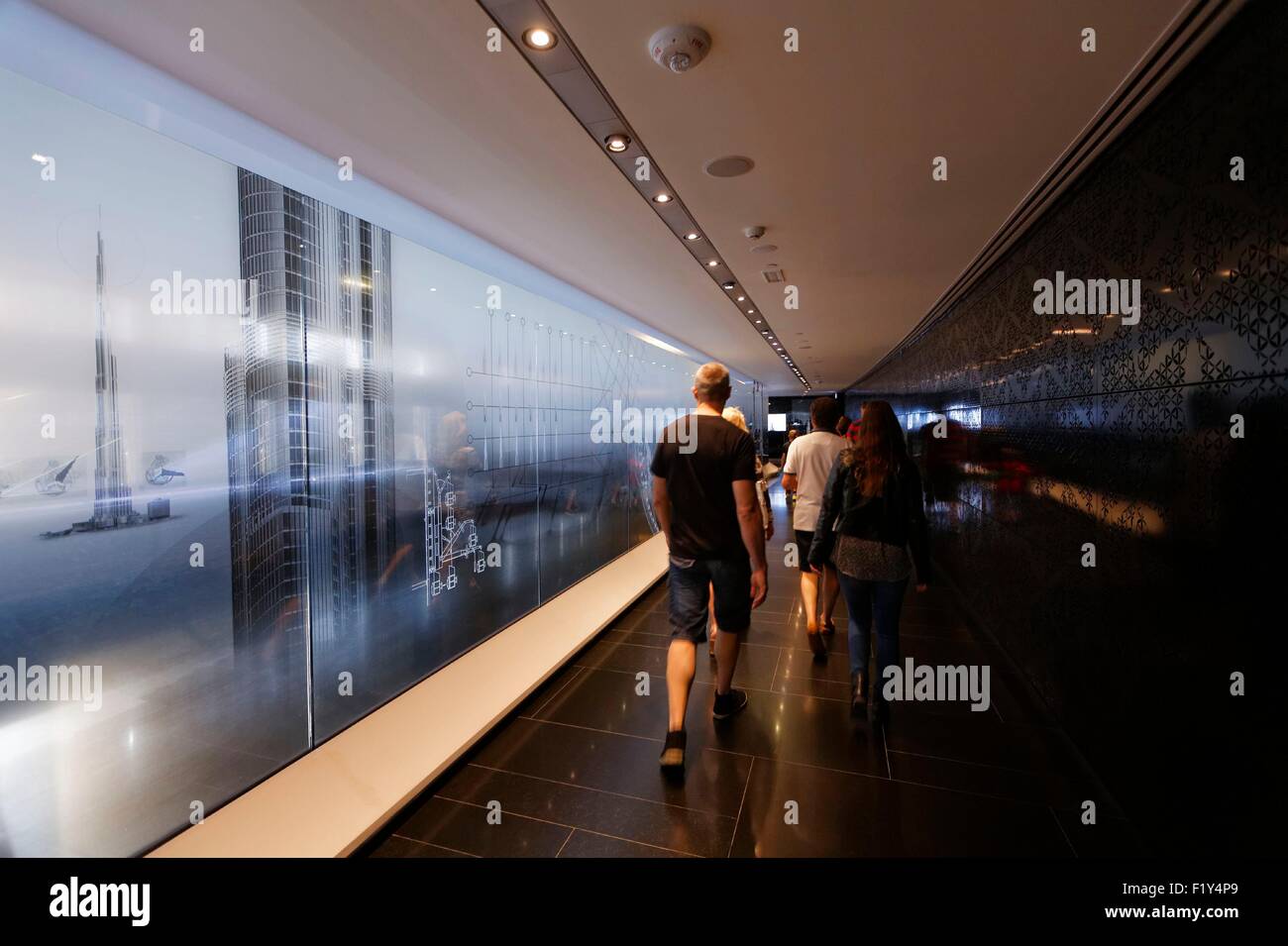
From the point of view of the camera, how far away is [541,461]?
15.3ft

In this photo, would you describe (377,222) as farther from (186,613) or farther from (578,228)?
(186,613)

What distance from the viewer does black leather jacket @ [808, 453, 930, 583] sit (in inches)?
109

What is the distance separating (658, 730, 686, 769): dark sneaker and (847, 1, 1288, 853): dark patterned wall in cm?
175

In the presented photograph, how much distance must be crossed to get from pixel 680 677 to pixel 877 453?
4.88ft

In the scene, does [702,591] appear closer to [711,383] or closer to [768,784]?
[768,784]

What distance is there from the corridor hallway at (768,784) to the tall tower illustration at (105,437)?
147 centimetres

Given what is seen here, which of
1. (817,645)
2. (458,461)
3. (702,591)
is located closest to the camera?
(702,591)

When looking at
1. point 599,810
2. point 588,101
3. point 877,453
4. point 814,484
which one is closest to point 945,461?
point 814,484

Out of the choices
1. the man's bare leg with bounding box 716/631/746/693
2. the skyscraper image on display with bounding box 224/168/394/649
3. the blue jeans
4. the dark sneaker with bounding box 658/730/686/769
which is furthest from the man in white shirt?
the skyscraper image on display with bounding box 224/168/394/649

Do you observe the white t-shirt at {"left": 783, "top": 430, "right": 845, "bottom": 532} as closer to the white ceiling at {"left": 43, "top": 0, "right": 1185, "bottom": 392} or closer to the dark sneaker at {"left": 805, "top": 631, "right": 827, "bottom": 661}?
the dark sneaker at {"left": 805, "top": 631, "right": 827, "bottom": 661}

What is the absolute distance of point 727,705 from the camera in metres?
2.98

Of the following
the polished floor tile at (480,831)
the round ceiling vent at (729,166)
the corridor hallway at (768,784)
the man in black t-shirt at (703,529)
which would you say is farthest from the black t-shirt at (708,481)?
the polished floor tile at (480,831)

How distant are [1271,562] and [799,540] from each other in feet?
9.08

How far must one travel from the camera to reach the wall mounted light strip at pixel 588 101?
64.0 inches
